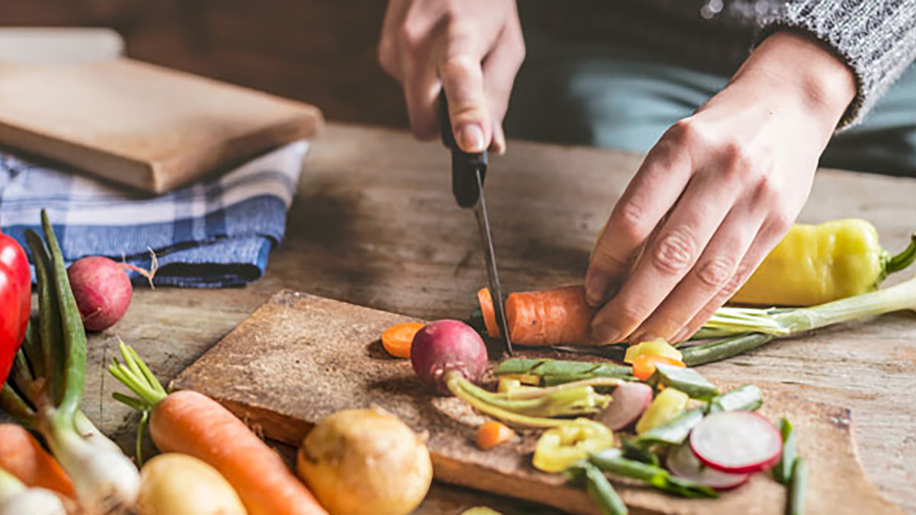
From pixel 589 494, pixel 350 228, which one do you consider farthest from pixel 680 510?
pixel 350 228

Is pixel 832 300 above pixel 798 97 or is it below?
below

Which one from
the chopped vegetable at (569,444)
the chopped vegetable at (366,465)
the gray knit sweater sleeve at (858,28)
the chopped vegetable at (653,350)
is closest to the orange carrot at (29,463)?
the chopped vegetable at (366,465)

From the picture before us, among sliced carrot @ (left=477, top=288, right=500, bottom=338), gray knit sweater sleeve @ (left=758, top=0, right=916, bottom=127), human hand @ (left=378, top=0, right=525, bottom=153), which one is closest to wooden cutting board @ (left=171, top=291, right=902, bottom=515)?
sliced carrot @ (left=477, top=288, right=500, bottom=338)

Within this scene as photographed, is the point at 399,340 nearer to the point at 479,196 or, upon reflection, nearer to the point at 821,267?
the point at 479,196

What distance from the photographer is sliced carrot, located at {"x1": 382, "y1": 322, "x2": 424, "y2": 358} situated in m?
1.25

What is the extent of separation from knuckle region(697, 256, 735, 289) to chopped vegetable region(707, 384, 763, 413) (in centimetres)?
17

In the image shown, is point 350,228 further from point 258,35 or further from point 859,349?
point 258,35

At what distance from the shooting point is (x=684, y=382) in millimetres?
1095

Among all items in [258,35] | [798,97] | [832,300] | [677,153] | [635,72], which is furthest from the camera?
[258,35]

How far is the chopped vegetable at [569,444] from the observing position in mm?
1001

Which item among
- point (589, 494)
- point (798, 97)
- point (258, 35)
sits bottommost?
point (258, 35)

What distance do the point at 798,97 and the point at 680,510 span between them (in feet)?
2.33

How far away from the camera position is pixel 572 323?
1.31m

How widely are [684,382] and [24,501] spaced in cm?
78
